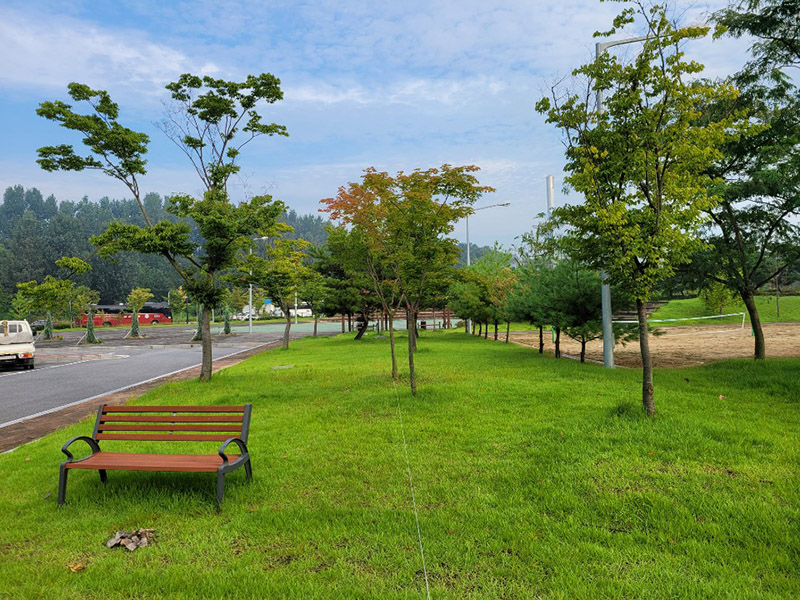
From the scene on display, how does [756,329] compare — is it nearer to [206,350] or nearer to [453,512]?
[453,512]

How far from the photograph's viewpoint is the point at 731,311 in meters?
46.7

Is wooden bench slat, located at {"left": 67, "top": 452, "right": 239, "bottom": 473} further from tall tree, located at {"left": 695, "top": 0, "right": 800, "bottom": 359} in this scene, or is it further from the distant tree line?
the distant tree line

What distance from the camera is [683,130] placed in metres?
6.74

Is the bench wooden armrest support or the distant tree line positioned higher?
the distant tree line

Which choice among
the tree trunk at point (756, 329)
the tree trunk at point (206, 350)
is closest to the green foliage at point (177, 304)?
the tree trunk at point (206, 350)

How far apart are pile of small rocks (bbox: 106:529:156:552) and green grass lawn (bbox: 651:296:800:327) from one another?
Result: 40834mm

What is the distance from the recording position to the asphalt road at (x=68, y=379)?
10966mm

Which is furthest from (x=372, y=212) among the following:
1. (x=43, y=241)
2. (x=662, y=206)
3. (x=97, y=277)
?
(x=43, y=241)

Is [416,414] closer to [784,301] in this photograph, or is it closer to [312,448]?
[312,448]

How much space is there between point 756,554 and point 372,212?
26.5 ft

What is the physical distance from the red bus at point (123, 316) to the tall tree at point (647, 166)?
65816 millimetres

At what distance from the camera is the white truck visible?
18.1 metres

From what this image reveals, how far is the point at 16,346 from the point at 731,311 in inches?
2083

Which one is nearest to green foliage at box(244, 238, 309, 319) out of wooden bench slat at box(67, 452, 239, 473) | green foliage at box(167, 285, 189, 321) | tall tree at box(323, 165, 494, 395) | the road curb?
the road curb
